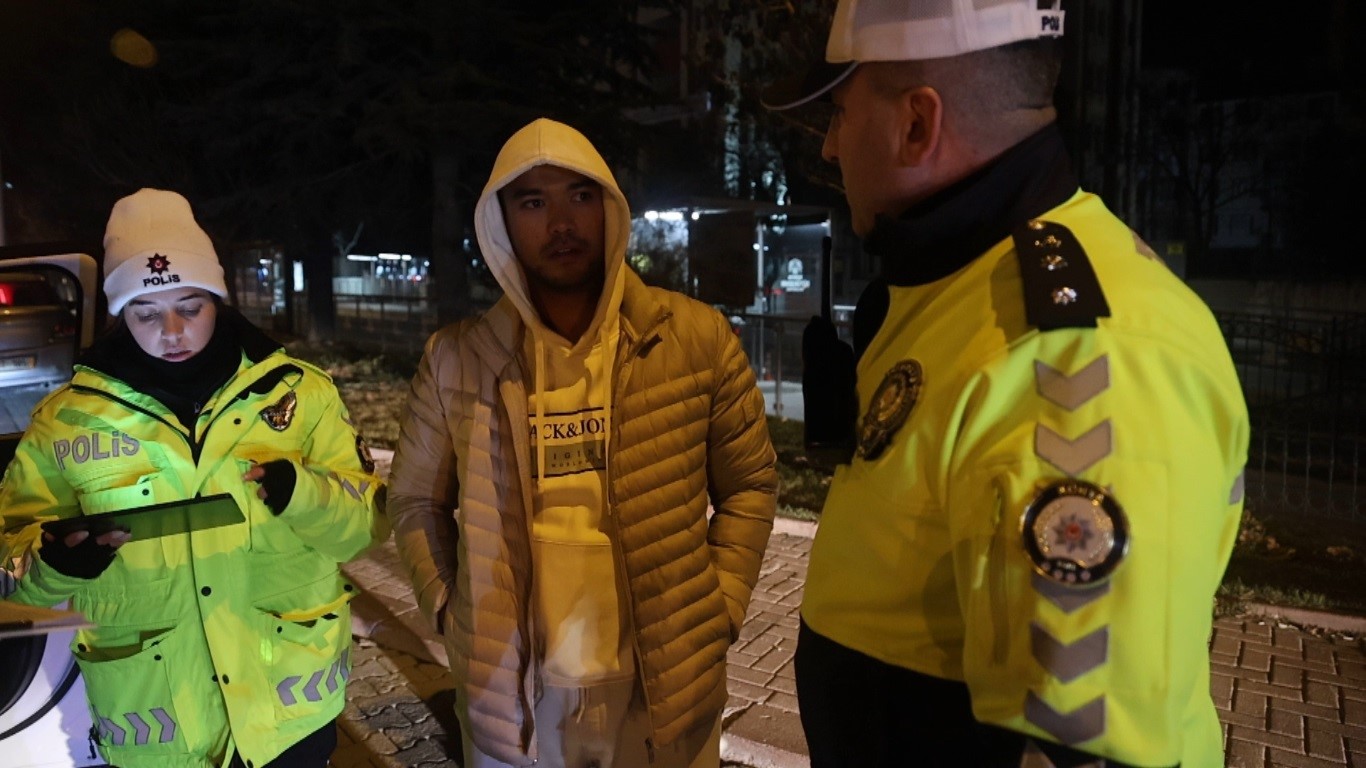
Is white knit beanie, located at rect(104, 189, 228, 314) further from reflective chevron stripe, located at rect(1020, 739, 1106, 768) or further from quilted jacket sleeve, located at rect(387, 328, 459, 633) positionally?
reflective chevron stripe, located at rect(1020, 739, 1106, 768)

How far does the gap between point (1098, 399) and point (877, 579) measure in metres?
0.46

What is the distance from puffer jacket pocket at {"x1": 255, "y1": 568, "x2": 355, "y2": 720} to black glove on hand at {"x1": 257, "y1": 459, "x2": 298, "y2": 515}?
11.3 inches

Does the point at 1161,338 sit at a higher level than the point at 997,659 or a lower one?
higher

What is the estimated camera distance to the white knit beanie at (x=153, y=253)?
242 centimetres

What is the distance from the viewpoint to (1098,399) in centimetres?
105

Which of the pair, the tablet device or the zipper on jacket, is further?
the zipper on jacket

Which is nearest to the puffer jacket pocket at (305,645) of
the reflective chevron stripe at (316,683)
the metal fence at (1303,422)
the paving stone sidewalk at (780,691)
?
the reflective chevron stripe at (316,683)

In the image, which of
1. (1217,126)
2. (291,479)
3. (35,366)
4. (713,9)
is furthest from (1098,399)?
(1217,126)

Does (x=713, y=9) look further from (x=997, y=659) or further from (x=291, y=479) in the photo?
(x=997, y=659)

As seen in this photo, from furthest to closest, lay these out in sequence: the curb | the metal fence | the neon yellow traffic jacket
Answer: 1. the metal fence
2. the curb
3. the neon yellow traffic jacket

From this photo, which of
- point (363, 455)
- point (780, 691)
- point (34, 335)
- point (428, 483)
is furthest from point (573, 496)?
point (34, 335)

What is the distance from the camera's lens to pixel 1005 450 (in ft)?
3.61

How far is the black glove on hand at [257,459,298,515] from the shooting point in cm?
226

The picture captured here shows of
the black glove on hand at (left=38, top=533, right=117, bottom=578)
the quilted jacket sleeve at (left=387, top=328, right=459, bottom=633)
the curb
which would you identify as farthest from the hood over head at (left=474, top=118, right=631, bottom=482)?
the curb
